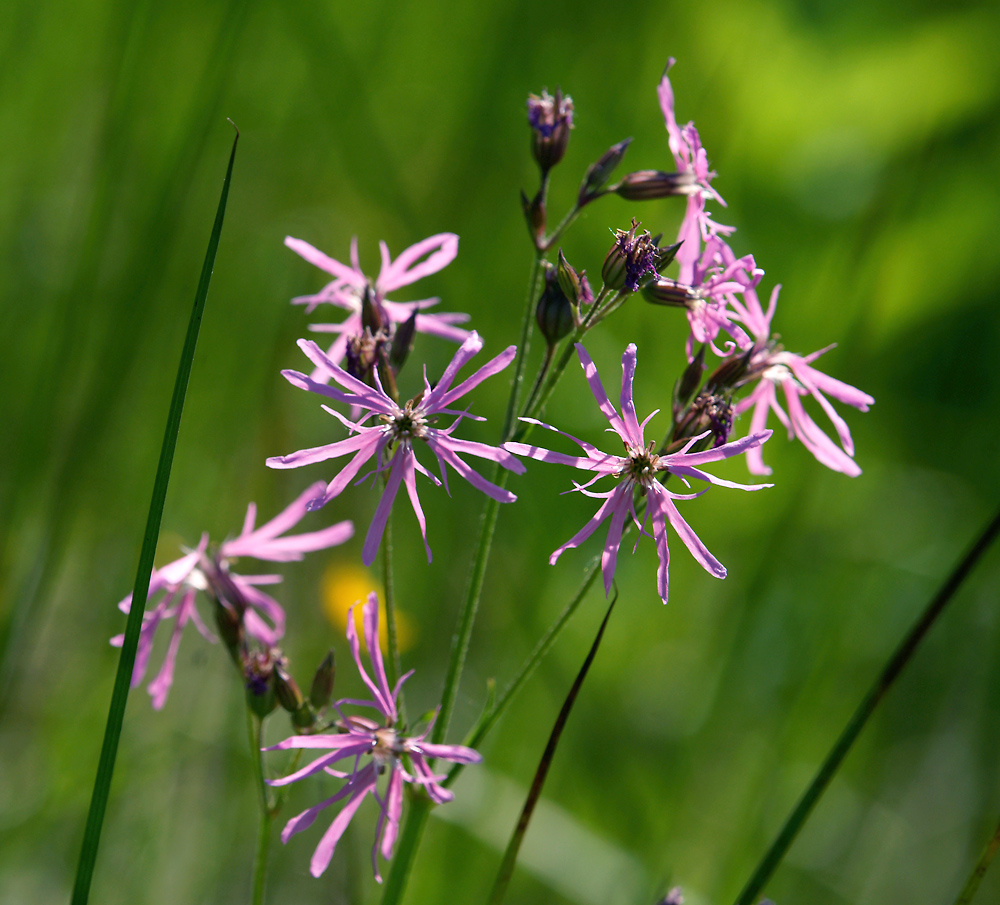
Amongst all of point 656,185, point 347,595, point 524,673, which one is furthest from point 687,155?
point 347,595

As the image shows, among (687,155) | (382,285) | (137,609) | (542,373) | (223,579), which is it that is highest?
(687,155)

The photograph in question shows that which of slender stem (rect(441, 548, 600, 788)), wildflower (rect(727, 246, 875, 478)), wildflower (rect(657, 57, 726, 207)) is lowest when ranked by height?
slender stem (rect(441, 548, 600, 788))

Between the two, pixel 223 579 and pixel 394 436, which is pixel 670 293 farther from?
pixel 223 579

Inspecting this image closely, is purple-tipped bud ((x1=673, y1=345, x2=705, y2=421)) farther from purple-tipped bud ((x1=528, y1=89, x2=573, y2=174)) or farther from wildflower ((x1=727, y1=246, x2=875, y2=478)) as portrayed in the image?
purple-tipped bud ((x1=528, y1=89, x2=573, y2=174))

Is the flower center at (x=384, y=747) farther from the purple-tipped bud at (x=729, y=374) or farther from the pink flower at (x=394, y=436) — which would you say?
the purple-tipped bud at (x=729, y=374)

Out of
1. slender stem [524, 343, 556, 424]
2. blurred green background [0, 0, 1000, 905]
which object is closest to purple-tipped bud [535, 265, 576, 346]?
slender stem [524, 343, 556, 424]

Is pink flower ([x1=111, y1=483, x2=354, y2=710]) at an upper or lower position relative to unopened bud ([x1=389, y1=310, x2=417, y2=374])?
lower

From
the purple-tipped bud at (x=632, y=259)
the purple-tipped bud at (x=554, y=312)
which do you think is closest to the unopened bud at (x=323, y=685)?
the purple-tipped bud at (x=554, y=312)
